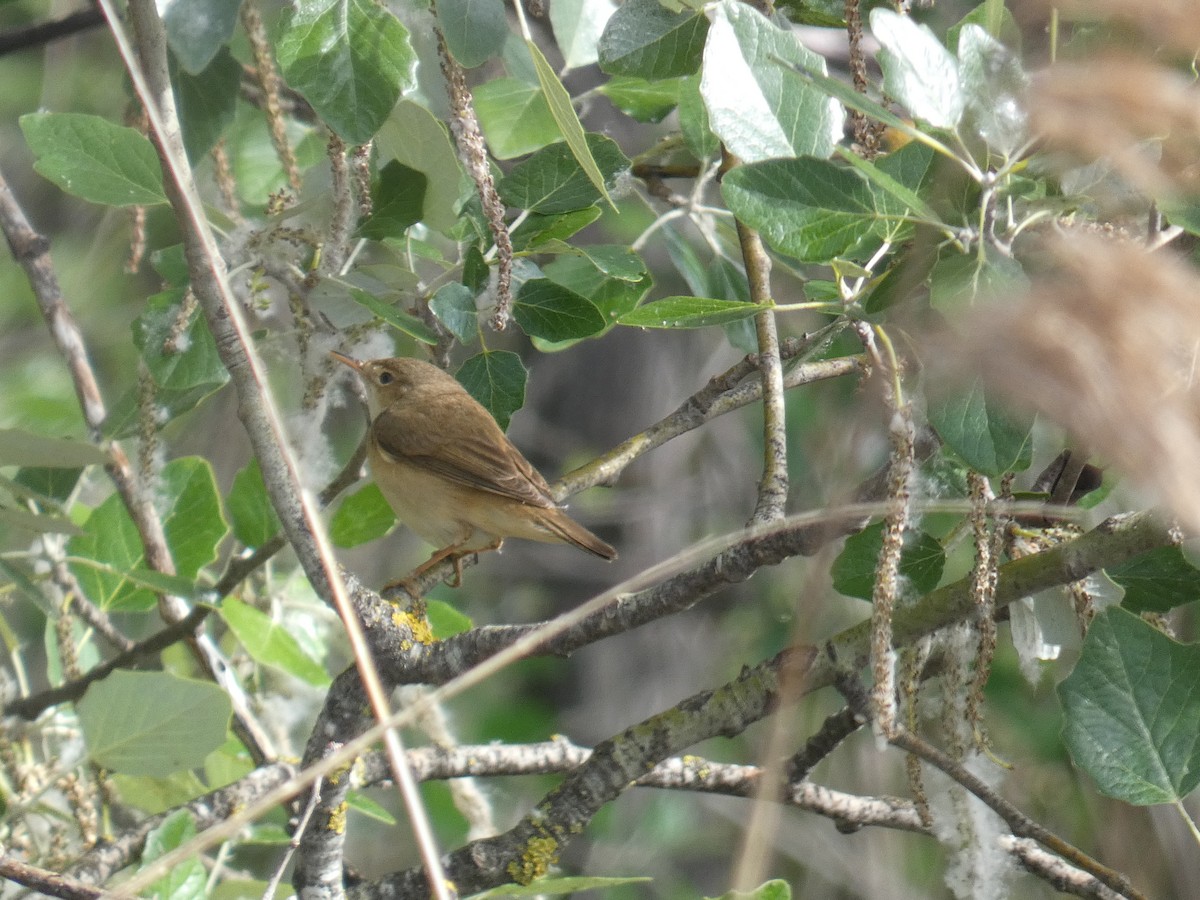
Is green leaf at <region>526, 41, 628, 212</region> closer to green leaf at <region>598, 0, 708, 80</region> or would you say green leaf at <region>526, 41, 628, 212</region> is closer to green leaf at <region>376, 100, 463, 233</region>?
green leaf at <region>598, 0, 708, 80</region>

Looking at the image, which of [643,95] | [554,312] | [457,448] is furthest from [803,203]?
[457,448]

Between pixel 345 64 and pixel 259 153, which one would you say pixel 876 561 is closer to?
pixel 345 64

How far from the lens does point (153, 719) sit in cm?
201

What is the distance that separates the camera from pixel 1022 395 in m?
0.81

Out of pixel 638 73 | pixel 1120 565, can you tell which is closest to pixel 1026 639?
pixel 1120 565

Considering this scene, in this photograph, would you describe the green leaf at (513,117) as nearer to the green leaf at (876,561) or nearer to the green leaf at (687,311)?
the green leaf at (687,311)

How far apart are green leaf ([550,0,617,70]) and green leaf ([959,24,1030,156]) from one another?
105cm

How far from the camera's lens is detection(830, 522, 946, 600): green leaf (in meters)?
1.89

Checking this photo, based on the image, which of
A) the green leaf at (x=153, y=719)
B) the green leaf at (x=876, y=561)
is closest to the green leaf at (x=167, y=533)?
the green leaf at (x=153, y=719)

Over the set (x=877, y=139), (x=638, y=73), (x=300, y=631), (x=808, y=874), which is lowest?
(x=808, y=874)

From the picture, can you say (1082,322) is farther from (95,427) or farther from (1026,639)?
(95,427)

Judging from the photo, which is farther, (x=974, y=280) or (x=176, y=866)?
(x=176, y=866)

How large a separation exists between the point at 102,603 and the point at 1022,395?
2230mm

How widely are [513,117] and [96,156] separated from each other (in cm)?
80
